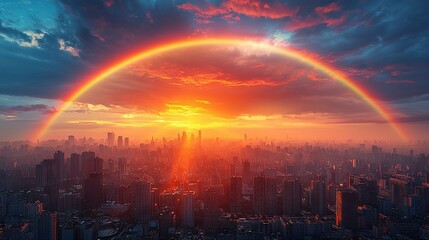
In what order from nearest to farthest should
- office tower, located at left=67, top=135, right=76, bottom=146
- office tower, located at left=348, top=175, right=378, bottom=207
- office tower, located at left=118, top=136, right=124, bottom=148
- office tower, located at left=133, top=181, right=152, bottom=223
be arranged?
1. office tower, located at left=133, top=181, right=152, bottom=223
2. office tower, located at left=348, top=175, right=378, bottom=207
3. office tower, located at left=67, top=135, right=76, bottom=146
4. office tower, located at left=118, top=136, right=124, bottom=148

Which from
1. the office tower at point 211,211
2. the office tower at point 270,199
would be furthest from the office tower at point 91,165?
the office tower at point 270,199

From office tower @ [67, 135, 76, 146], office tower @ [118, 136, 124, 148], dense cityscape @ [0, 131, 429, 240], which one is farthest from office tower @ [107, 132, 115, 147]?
→ dense cityscape @ [0, 131, 429, 240]

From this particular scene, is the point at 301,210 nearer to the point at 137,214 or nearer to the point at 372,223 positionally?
the point at 372,223

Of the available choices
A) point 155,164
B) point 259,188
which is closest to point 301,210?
point 259,188

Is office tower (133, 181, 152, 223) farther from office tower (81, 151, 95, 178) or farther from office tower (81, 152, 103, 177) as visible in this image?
office tower (81, 151, 95, 178)

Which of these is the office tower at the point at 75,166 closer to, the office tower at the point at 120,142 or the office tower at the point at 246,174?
the office tower at the point at 246,174

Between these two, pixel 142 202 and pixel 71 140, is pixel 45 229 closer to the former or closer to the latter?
pixel 142 202
